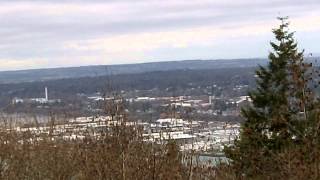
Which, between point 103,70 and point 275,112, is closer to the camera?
point 103,70

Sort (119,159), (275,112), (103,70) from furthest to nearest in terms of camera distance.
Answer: (275,112) < (103,70) < (119,159)

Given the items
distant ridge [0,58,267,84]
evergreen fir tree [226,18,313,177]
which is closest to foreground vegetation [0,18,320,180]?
evergreen fir tree [226,18,313,177]

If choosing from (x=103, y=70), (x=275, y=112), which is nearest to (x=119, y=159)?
(x=103, y=70)

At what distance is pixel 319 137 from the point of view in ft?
28.3

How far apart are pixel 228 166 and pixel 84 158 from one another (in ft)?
6.87

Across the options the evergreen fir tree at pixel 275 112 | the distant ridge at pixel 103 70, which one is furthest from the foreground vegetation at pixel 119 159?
the distant ridge at pixel 103 70

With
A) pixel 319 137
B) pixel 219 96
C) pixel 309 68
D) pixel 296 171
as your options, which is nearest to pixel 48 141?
pixel 296 171

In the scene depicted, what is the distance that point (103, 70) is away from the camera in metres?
7.93

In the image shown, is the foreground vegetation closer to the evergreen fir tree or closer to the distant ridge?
the evergreen fir tree

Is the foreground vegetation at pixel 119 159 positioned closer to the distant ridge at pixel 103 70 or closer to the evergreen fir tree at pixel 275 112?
the evergreen fir tree at pixel 275 112

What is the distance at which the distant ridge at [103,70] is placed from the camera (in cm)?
920

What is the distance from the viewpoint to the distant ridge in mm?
9195

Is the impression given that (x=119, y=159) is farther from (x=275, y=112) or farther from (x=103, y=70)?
(x=275, y=112)

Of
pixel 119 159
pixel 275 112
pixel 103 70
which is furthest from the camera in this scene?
pixel 275 112
